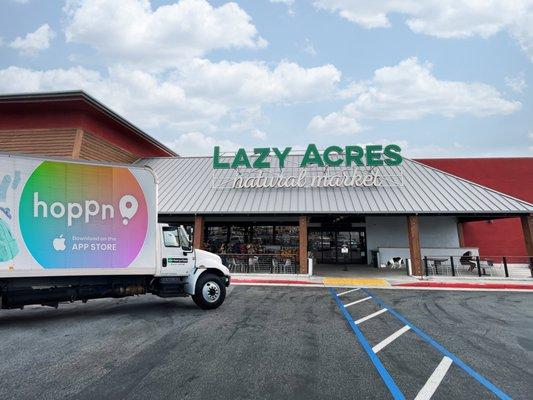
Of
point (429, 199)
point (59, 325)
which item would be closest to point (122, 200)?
point (59, 325)

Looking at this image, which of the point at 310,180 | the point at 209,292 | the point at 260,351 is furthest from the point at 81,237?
the point at 310,180

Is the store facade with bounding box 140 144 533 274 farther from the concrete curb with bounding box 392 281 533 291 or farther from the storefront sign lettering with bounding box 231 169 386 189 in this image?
the concrete curb with bounding box 392 281 533 291

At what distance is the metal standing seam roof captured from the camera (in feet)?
62.1

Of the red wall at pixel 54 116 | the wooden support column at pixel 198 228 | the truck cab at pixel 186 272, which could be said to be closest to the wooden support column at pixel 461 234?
the wooden support column at pixel 198 228

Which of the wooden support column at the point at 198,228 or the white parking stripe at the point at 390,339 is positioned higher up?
the wooden support column at the point at 198,228

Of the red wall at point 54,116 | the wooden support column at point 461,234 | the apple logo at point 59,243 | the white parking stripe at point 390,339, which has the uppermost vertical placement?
the red wall at point 54,116

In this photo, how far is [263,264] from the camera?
20.4 metres

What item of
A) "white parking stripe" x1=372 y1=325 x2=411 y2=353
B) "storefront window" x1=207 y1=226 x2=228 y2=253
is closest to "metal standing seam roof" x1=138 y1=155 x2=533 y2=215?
"storefront window" x1=207 y1=226 x2=228 y2=253

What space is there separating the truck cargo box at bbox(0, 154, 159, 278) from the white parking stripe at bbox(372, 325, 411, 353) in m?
6.44

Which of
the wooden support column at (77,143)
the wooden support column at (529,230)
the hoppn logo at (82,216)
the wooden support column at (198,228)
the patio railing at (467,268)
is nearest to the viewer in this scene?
the hoppn logo at (82,216)

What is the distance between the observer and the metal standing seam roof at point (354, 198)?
62.1ft

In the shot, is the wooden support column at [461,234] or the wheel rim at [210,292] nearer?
the wheel rim at [210,292]

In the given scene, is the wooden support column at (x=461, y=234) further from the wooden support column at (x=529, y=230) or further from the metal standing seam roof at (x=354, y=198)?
the wooden support column at (x=529, y=230)

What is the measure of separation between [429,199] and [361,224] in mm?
6487
